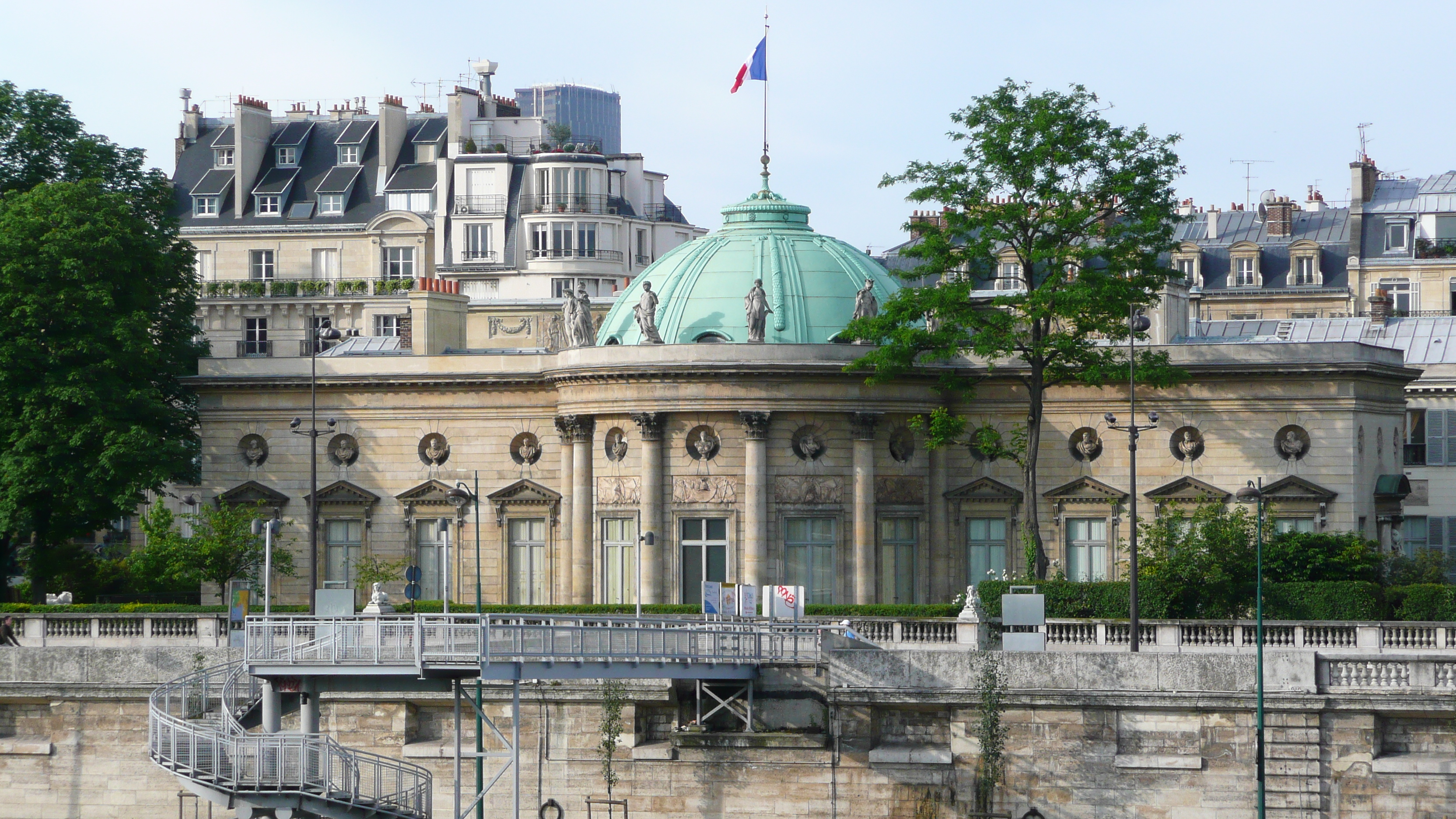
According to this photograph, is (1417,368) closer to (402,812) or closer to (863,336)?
(863,336)

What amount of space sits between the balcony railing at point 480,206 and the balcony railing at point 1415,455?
40.7 metres

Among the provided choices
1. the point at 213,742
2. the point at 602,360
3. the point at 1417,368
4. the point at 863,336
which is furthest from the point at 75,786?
the point at 1417,368

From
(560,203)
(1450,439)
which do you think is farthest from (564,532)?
(560,203)

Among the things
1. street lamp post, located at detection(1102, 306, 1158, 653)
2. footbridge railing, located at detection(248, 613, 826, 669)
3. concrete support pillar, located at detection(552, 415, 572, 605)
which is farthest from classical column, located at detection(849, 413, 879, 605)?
footbridge railing, located at detection(248, 613, 826, 669)

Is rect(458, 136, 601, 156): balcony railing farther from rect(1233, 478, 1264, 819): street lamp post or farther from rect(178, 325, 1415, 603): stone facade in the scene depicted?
rect(1233, 478, 1264, 819): street lamp post

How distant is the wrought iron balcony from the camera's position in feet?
338

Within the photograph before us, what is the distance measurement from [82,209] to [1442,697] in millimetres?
42031

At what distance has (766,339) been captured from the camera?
71312 mm

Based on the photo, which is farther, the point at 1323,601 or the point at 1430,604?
the point at 1323,601

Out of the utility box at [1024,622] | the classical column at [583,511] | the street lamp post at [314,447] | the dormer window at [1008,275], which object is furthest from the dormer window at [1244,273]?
the utility box at [1024,622]

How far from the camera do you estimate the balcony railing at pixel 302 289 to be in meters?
104

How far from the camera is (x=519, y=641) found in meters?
49.6

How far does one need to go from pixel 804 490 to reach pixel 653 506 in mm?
4290

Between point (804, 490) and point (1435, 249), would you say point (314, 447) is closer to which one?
point (804, 490)
